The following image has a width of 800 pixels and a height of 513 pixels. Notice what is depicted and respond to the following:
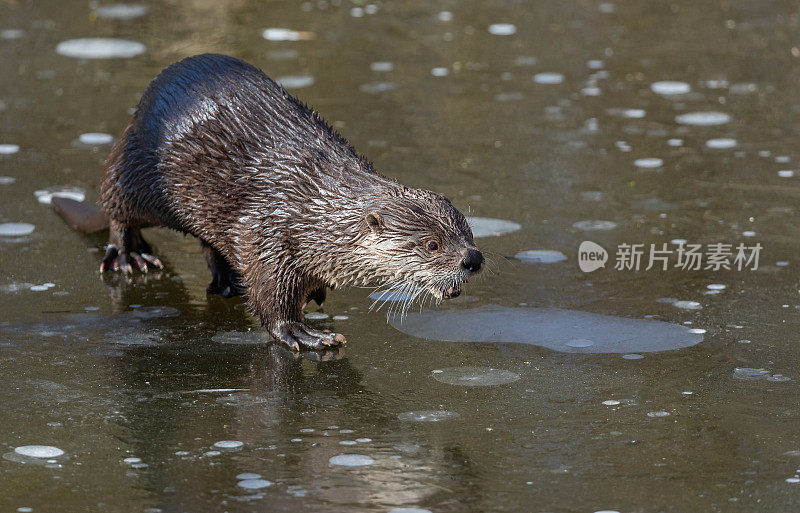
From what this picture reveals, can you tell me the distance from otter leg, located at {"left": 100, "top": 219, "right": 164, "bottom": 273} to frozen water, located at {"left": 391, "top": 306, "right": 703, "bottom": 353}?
4.16 feet

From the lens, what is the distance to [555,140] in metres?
6.68

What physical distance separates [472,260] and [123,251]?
5.78 feet

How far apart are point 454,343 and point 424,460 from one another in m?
0.98

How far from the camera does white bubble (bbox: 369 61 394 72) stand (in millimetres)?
7961

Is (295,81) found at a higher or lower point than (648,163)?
higher

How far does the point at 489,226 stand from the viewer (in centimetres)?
546

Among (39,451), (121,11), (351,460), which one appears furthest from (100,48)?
(351,460)

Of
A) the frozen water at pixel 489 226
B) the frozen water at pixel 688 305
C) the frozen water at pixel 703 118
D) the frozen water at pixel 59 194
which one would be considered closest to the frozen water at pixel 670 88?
the frozen water at pixel 703 118

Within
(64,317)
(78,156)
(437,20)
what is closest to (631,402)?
(64,317)

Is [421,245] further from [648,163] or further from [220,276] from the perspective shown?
[648,163]

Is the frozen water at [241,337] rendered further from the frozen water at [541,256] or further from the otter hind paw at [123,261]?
the frozen water at [541,256]

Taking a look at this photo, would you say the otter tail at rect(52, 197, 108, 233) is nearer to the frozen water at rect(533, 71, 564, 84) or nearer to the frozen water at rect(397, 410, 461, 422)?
the frozen water at rect(397, 410, 461, 422)

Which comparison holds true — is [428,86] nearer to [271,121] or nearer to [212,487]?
[271,121]

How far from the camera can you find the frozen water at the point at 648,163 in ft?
20.5
